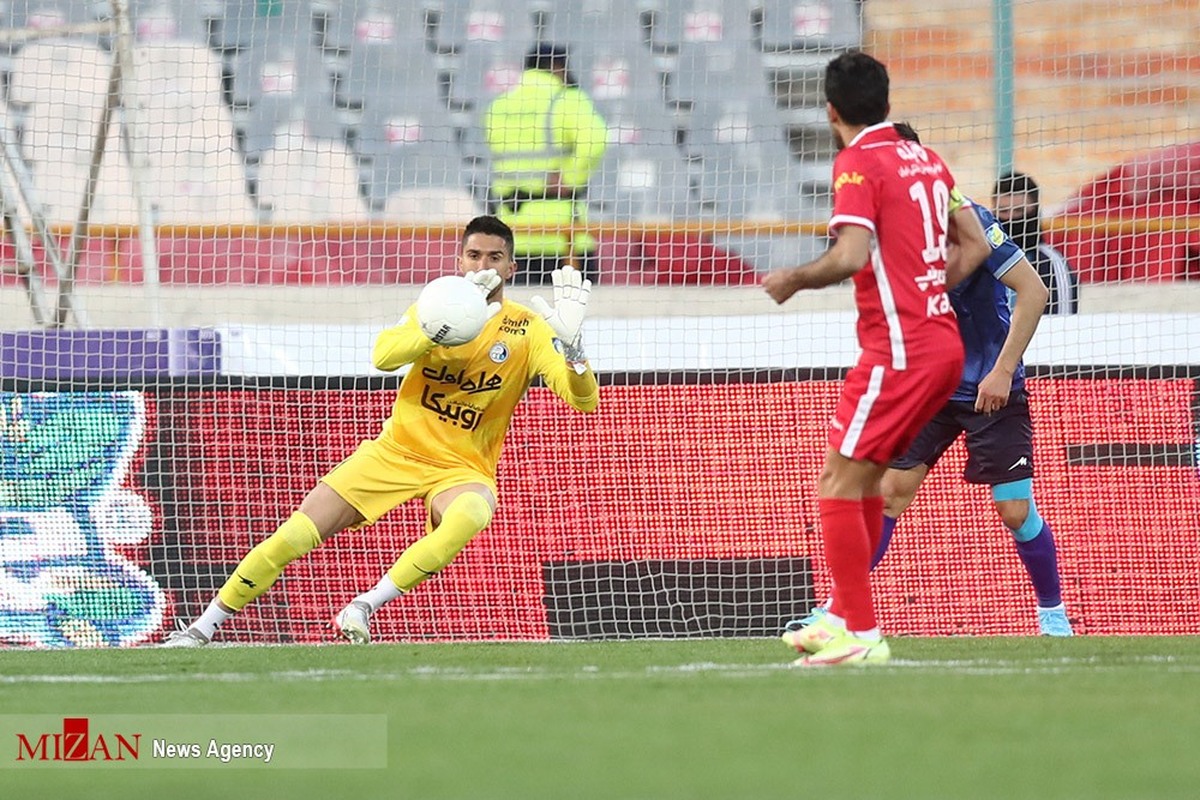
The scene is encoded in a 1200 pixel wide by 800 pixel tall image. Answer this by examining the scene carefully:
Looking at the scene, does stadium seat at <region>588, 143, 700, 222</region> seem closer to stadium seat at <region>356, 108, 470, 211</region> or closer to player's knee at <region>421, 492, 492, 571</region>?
stadium seat at <region>356, 108, 470, 211</region>

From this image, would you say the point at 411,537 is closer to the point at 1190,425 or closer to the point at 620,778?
the point at 1190,425

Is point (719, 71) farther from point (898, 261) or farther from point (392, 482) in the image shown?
point (898, 261)

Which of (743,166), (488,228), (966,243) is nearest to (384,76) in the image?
(743,166)

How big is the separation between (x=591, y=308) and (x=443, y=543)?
4.35 meters

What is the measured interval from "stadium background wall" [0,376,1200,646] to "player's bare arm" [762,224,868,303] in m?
3.34

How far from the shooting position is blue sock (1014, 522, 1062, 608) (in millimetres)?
7004

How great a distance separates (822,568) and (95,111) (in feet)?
17.2

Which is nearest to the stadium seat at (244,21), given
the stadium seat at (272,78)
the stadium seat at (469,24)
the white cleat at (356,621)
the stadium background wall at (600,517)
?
the stadium seat at (272,78)

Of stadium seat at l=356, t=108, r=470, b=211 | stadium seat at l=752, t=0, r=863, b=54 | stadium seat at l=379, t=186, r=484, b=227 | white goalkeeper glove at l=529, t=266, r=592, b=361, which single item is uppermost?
stadium seat at l=752, t=0, r=863, b=54

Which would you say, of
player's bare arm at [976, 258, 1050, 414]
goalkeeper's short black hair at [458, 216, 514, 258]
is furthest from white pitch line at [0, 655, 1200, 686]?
goalkeeper's short black hair at [458, 216, 514, 258]

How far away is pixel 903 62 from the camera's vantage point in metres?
11.9

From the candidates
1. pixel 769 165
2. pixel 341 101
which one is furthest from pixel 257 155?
pixel 769 165

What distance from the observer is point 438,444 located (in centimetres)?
700

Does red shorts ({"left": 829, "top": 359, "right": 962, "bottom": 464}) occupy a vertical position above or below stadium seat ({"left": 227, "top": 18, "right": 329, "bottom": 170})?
below
